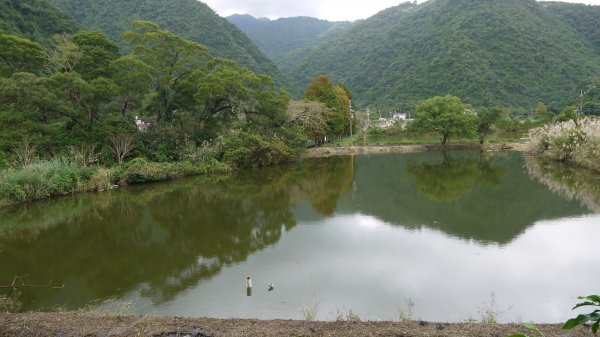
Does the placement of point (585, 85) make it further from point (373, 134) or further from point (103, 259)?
point (103, 259)

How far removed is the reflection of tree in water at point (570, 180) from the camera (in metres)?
14.8

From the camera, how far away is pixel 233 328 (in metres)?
5.30

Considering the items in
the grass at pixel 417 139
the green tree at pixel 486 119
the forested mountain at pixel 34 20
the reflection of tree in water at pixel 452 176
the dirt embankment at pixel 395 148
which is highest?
the forested mountain at pixel 34 20

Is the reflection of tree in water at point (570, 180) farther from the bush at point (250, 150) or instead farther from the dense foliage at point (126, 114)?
the dense foliage at point (126, 114)

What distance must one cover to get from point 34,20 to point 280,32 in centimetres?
11651

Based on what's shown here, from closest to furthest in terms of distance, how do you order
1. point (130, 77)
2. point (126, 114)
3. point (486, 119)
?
point (130, 77)
point (126, 114)
point (486, 119)

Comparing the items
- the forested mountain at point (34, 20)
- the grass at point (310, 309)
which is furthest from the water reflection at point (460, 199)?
the forested mountain at point (34, 20)

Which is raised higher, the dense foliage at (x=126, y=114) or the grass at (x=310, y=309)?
the dense foliage at (x=126, y=114)

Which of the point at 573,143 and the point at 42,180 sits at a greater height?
the point at 573,143

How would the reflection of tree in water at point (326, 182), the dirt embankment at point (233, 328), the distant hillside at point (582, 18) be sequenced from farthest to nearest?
the distant hillside at point (582, 18) < the reflection of tree in water at point (326, 182) < the dirt embankment at point (233, 328)

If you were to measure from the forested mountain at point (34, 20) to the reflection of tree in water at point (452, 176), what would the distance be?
2949 cm

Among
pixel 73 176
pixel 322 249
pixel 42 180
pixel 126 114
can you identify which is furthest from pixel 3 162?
pixel 322 249

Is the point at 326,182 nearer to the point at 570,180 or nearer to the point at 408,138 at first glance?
the point at 570,180

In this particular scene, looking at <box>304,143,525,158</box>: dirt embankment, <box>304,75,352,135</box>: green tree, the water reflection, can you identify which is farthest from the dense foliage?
the water reflection
